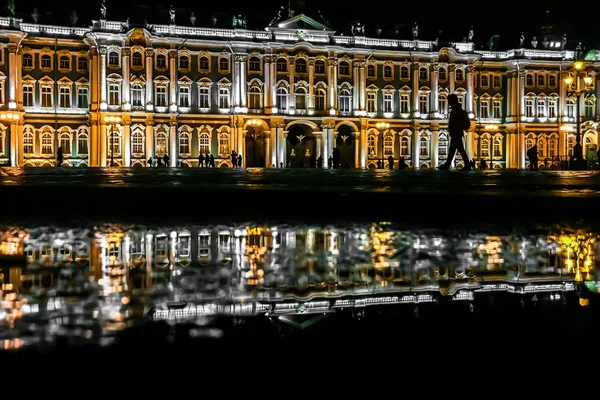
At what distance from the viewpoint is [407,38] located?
174ft

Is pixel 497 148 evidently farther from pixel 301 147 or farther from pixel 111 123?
pixel 111 123

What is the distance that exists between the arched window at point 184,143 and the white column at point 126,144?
3.51 metres

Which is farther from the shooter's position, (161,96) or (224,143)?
(224,143)

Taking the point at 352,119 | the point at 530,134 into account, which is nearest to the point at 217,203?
the point at 352,119

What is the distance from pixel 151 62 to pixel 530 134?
98.7ft

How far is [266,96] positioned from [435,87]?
13.2 meters

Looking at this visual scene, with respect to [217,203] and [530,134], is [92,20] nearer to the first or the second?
[530,134]

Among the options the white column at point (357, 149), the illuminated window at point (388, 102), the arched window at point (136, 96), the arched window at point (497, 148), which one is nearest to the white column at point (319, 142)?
the white column at point (357, 149)

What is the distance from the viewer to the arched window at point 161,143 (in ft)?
153

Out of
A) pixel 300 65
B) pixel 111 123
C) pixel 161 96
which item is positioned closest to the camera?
pixel 111 123

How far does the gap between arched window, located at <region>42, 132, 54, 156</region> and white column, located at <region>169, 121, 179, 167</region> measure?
7.60 metres

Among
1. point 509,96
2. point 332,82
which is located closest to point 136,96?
point 332,82

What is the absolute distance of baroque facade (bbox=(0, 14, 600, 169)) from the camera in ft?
147

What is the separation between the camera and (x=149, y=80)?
45906 millimetres
